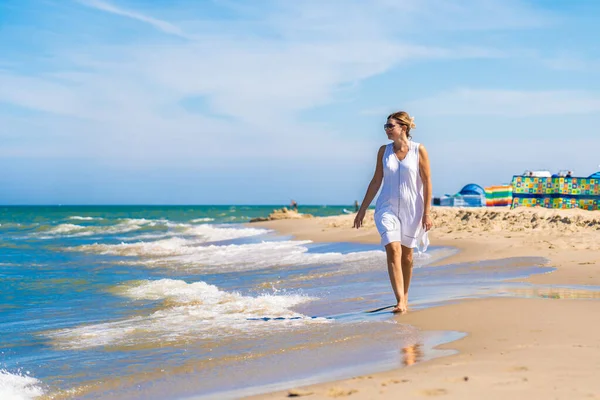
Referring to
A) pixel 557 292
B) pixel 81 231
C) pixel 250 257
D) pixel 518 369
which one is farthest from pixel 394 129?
pixel 81 231

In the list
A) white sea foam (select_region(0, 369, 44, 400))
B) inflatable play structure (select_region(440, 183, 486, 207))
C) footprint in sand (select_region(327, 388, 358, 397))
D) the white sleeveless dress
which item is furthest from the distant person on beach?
inflatable play structure (select_region(440, 183, 486, 207))

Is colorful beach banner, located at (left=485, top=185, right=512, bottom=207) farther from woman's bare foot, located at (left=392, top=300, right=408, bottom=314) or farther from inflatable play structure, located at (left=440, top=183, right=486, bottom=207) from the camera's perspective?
woman's bare foot, located at (left=392, top=300, right=408, bottom=314)

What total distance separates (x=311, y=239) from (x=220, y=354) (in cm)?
1680

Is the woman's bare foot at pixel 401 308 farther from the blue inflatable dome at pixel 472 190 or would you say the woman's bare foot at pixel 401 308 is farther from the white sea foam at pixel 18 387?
the blue inflatable dome at pixel 472 190

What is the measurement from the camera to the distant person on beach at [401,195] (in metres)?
6.23

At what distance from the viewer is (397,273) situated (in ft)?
20.6

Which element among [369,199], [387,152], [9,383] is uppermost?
[387,152]

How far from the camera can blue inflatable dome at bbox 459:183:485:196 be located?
34.1 meters

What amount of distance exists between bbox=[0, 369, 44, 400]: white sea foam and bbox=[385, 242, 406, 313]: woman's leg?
10.4 feet

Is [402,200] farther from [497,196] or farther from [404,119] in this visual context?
[497,196]

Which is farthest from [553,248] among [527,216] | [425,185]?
[527,216]

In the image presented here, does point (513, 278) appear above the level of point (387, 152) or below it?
below

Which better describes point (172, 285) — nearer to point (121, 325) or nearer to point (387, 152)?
point (121, 325)

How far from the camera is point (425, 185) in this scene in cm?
629
